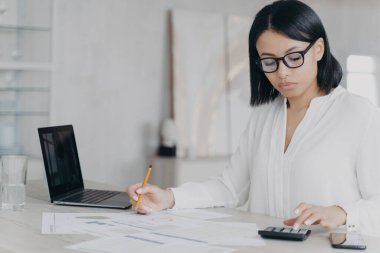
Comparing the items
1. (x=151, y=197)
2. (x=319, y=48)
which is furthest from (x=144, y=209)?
(x=319, y=48)

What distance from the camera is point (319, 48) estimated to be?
236 cm

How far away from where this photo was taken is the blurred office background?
5.16m

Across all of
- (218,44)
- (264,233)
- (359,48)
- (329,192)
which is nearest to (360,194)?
(329,192)

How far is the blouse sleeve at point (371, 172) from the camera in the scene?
6.73ft

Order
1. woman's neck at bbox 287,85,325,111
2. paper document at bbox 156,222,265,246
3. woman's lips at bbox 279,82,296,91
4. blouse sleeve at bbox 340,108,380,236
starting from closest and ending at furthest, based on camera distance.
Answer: paper document at bbox 156,222,265,246 → blouse sleeve at bbox 340,108,380,236 → woman's lips at bbox 279,82,296,91 → woman's neck at bbox 287,85,325,111

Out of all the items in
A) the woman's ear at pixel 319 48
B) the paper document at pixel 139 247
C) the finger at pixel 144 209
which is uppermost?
the woman's ear at pixel 319 48

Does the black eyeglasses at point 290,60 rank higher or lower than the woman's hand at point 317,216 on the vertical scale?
higher

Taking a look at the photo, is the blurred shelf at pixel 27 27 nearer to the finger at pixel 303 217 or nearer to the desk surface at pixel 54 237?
the desk surface at pixel 54 237

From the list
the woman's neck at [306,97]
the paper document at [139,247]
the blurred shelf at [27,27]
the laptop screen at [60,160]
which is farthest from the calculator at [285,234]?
the blurred shelf at [27,27]

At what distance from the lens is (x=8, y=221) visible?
81.0 inches

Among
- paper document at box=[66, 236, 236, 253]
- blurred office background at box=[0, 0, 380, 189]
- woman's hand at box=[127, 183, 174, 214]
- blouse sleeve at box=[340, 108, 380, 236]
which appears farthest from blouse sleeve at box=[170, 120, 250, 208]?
blurred office background at box=[0, 0, 380, 189]

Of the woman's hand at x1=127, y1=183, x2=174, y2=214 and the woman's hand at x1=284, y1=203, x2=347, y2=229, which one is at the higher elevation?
the woman's hand at x1=284, y1=203, x2=347, y2=229

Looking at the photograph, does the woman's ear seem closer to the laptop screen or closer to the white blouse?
the white blouse

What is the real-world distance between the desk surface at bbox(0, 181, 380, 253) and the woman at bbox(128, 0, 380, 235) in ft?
0.61
